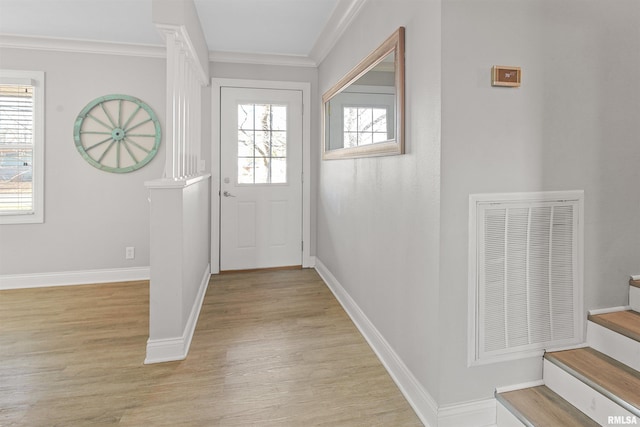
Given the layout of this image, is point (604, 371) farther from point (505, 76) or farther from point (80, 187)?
point (80, 187)

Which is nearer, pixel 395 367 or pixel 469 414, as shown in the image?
pixel 469 414

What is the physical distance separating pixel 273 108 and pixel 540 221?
3152mm

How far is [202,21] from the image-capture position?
10.2ft

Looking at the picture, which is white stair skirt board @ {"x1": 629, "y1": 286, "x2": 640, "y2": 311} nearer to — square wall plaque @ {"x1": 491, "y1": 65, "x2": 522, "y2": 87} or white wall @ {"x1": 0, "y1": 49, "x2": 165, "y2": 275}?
square wall plaque @ {"x1": 491, "y1": 65, "x2": 522, "y2": 87}

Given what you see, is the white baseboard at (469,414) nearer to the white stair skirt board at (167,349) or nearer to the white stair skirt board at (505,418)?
the white stair skirt board at (505,418)

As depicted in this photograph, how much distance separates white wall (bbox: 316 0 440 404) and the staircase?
15.9 inches

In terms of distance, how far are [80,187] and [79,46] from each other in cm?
141

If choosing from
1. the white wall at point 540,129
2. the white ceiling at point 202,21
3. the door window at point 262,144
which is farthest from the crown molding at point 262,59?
the white wall at point 540,129

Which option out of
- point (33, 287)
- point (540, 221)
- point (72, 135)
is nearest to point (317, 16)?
point (540, 221)

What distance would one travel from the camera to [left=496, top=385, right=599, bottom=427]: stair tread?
1501 millimetres

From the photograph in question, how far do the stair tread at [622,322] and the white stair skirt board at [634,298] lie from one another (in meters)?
0.03

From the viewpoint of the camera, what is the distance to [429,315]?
170 centimetres

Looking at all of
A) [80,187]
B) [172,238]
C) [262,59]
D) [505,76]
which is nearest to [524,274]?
[505,76]

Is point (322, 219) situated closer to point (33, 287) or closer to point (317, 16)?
point (317, 16)
